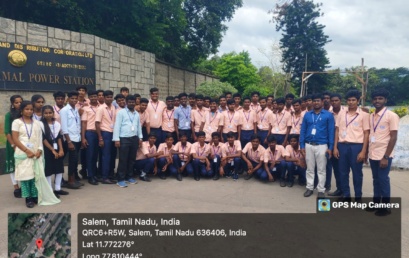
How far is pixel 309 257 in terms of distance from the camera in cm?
311

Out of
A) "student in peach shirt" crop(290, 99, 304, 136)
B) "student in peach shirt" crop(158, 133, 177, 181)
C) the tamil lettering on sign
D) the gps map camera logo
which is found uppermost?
the tamil lettering on sign

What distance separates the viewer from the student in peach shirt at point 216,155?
6543 mm

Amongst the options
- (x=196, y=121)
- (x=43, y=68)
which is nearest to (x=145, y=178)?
(x=196, y=121)

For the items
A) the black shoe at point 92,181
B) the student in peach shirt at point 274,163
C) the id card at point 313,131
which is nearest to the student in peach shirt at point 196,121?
the student in peach shirt at point 274,163

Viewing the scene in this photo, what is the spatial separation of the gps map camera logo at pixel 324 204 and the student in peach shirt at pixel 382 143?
1.76 feet

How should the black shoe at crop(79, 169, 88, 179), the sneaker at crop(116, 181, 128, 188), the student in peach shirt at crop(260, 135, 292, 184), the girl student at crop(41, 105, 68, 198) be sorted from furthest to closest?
the black shoe at crop(79, 169, 88, 179) → the student in peach shirt at crop(260, 135, 292, 184) → the sneaker at crop(116, 181, 128, 188) → the girl student at crop(41, 105, 68, 198)

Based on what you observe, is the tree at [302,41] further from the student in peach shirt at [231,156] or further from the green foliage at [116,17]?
the student in peach shirt at [231,156]

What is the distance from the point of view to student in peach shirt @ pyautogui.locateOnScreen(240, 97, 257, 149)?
23.4ft

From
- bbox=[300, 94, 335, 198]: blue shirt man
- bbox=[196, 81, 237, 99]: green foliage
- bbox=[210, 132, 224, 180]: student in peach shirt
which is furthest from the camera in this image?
bbox=[196, 81, 237, 99]: green foliage

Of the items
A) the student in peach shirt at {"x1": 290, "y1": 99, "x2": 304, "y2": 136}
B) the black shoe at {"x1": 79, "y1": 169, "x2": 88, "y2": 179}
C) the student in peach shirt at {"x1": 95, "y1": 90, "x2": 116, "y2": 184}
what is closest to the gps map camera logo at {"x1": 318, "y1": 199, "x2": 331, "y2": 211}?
the student in peach shirt at {"x1": 290, "y1": 99, "x2": 304, "y2": 136}

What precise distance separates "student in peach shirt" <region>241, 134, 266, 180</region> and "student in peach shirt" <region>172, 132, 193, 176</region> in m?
1.13

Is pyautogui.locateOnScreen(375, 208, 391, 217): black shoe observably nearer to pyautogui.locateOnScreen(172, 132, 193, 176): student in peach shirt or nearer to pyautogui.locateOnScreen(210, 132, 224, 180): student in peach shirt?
pyautogui.locateOnScreen(210, 132, 224, 180): student in peach shirt

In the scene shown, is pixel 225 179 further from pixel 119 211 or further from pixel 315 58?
pixel 315 58

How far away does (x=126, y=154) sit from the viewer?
5.85 m
